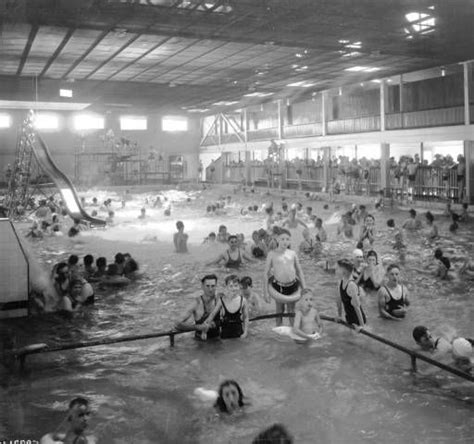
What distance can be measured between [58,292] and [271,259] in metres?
4.71

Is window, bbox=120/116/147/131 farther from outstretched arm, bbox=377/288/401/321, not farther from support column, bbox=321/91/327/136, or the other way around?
outstretched arm, bbox=377/288/401/321

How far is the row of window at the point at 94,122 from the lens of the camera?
40812mm

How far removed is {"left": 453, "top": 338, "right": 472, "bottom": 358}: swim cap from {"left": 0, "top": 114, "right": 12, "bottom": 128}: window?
38.9m

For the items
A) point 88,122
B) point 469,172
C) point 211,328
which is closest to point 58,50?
point 211,328

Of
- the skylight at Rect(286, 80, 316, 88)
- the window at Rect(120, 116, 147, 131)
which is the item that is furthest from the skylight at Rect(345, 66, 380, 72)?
the window at Rect(120, 116, 147, 131)

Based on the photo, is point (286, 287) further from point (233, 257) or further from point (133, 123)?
point (133, 123)

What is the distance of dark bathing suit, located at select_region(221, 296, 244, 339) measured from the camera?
322 inches

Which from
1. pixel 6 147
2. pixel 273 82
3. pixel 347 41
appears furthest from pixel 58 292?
pixel 6 147

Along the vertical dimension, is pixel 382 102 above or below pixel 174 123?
below

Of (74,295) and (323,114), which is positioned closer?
(74,295)

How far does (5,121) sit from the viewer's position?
39.7 meters

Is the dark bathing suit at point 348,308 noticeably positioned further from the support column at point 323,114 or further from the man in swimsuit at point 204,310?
the support column at point 323,114

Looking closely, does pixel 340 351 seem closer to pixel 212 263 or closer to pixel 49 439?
pixel 49 439

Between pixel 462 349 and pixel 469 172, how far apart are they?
18.4m
